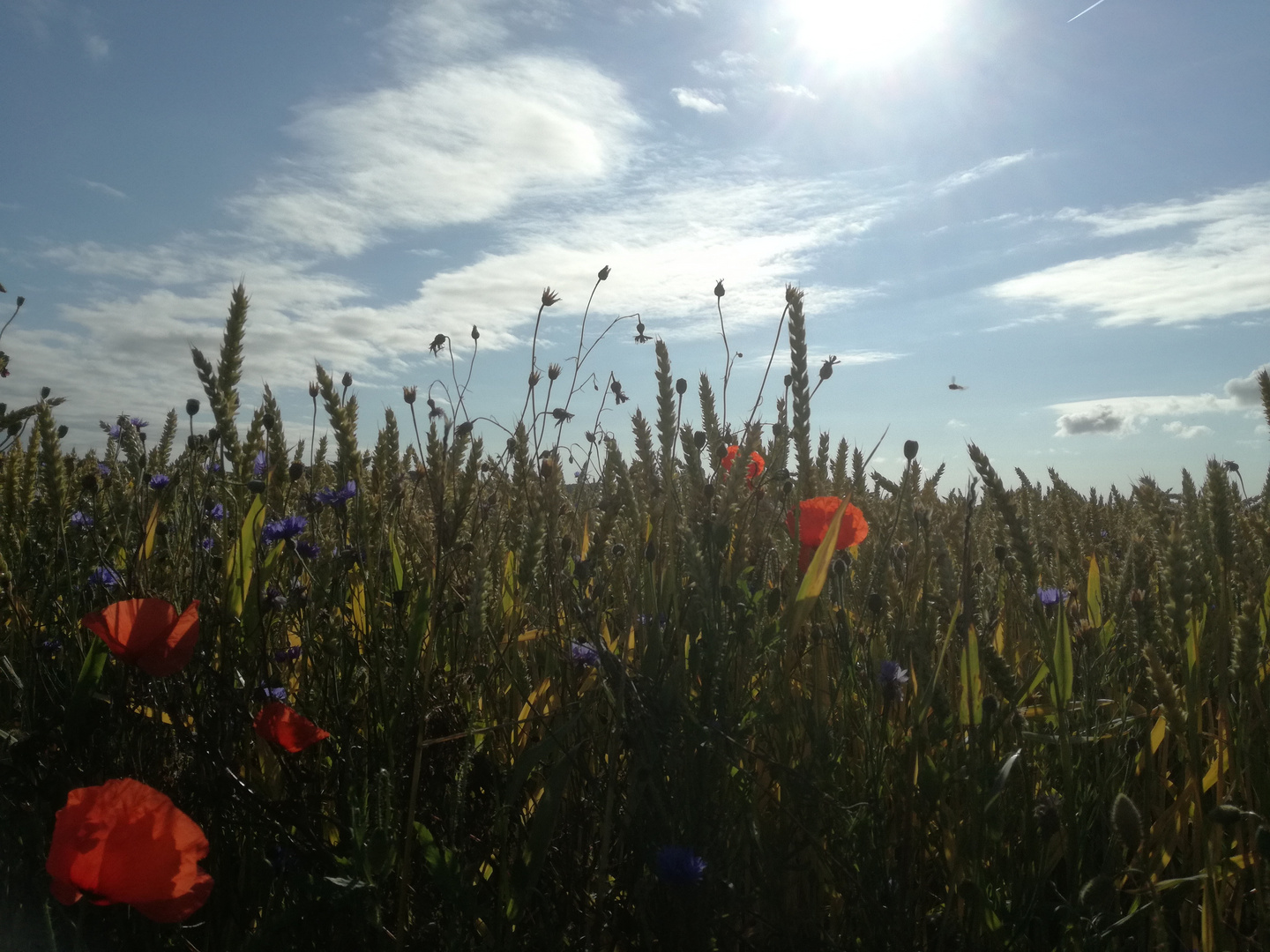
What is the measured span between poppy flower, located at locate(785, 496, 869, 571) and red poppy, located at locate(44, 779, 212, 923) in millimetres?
1058

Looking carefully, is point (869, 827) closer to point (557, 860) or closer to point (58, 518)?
point (557, 860)

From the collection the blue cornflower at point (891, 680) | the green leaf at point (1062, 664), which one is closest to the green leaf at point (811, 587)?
the blue cornflower at point (891, 680)

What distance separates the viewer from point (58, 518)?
194cm

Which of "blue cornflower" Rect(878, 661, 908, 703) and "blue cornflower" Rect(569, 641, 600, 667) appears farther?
"blue cornflower" Rect(569, 641, 600, 667)

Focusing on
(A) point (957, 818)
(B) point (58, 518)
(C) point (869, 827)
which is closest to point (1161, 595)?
(A) point (957, 818)

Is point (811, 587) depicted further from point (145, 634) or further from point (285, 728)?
point (145, 634)

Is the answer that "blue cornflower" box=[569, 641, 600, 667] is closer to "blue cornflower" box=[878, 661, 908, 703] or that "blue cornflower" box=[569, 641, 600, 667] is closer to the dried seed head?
"blue cornflower" box=[878, 661, 908, 703]

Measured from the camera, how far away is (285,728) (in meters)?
1.29

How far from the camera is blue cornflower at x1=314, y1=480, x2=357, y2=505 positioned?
183cm

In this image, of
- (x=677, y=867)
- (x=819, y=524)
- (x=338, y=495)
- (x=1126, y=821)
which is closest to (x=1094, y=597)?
(x=819, y=524)

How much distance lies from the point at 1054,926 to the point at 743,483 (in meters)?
0.80

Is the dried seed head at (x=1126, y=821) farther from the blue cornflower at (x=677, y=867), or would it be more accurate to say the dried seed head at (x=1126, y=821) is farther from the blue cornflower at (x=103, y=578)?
the blue cornflower at (x=103, y=578)

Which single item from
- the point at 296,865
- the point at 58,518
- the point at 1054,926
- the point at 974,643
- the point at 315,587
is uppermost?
the point at 58,518

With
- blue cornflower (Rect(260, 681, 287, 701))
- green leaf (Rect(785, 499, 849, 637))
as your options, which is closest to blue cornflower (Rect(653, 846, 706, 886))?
green leaf (Rect(785, 499, 849, 637))
